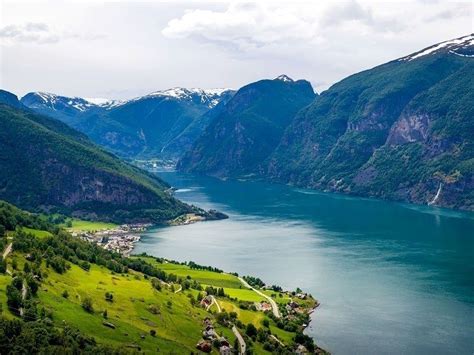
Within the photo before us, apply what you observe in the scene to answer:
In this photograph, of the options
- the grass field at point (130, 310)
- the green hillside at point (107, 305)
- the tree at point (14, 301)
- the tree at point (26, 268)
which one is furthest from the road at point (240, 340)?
the tree at point (26, 268)

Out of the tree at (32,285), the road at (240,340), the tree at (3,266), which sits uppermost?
the tree at (3,266)

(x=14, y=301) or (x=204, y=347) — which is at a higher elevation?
(x=14, y=301)

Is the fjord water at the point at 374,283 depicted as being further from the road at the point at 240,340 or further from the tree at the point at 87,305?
the tree at the point at 87,305

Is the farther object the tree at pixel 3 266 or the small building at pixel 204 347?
the tree at pixel 3 266

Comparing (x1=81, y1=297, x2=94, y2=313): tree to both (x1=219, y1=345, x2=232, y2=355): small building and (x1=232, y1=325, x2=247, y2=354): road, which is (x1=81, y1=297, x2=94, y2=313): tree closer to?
(x1=219, y1=345, x2=232, y2=355): small building

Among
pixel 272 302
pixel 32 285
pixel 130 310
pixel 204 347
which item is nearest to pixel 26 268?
pixel 32 285

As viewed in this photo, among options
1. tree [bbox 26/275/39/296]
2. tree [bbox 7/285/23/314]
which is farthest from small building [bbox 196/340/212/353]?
tree [bbox 7/285/23/314]

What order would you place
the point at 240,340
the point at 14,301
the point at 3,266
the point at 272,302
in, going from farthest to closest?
the point at 272,302, the point at 240,340, the point at 3,266, the point at 14,301

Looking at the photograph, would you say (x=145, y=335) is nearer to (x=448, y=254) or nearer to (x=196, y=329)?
(x=196, y=329)

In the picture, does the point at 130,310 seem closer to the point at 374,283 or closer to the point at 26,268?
the point at 26,268
